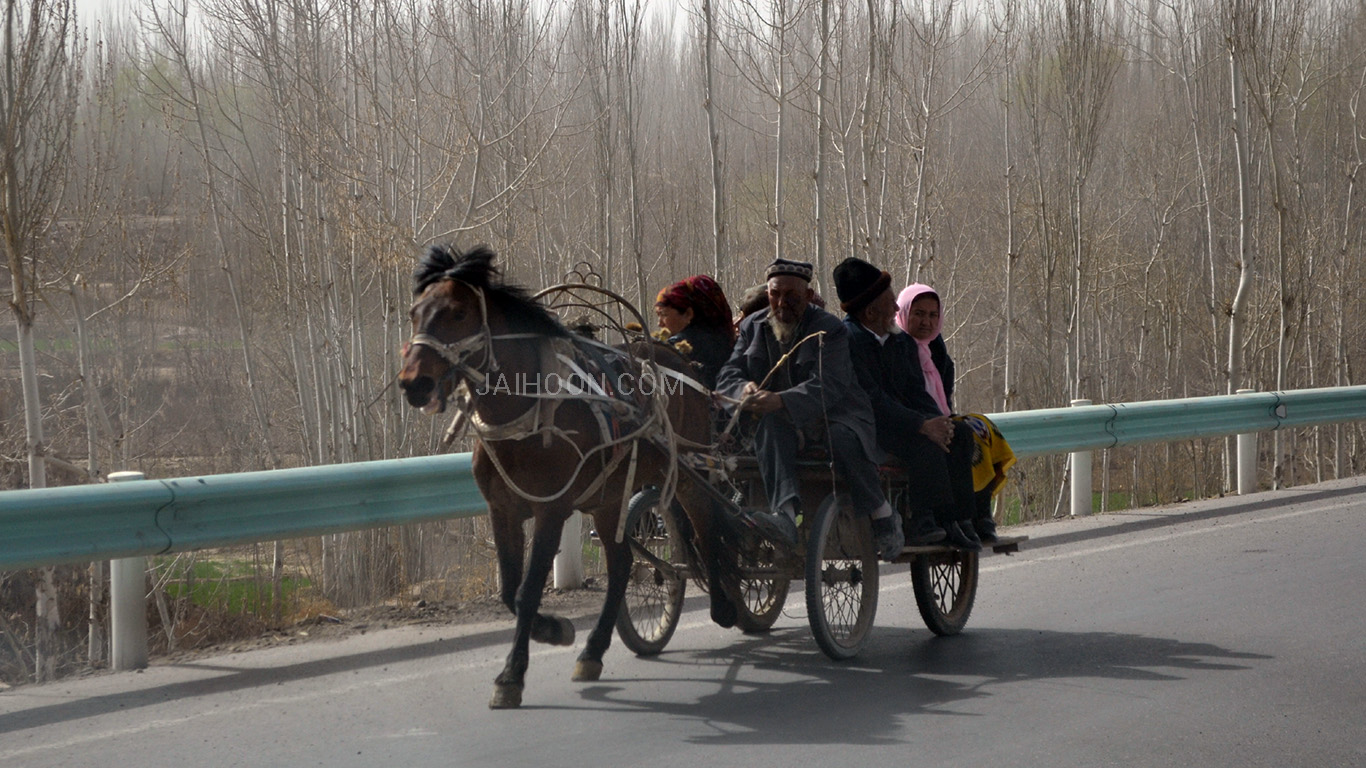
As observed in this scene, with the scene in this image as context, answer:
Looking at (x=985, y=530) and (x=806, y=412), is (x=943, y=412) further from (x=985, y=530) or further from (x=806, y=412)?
(x=806, y=412)

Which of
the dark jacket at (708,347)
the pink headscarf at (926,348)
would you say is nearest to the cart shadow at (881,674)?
the pink headscarf at (926,348)

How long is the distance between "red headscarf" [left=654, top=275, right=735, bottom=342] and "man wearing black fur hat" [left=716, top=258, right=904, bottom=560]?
869 millimetres

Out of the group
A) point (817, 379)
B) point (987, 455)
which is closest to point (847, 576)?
point (817, 379)

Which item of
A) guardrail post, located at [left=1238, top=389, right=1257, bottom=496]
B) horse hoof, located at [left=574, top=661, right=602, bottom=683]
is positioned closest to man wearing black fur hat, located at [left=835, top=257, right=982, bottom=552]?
horse hoof, located at [left=574, top=661, right=602, bottom=683]

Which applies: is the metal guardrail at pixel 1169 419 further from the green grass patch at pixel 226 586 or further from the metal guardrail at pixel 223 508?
the green grass patch at pixel 226 586

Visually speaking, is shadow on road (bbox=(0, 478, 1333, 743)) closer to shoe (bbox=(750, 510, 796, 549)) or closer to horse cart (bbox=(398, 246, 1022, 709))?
horse cart (bbox=(398, 246, 1022, 709))

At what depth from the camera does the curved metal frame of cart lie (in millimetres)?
6027

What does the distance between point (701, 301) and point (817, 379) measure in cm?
130

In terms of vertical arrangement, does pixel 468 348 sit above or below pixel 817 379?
above

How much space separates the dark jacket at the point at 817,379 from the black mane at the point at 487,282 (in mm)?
1276

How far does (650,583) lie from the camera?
6410mm

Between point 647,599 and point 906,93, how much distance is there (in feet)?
42.9

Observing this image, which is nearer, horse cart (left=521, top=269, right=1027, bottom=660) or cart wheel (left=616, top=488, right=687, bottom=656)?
horse cart (left=521, top=269, right=1027, bottom=660)

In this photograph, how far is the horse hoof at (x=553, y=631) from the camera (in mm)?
5305
